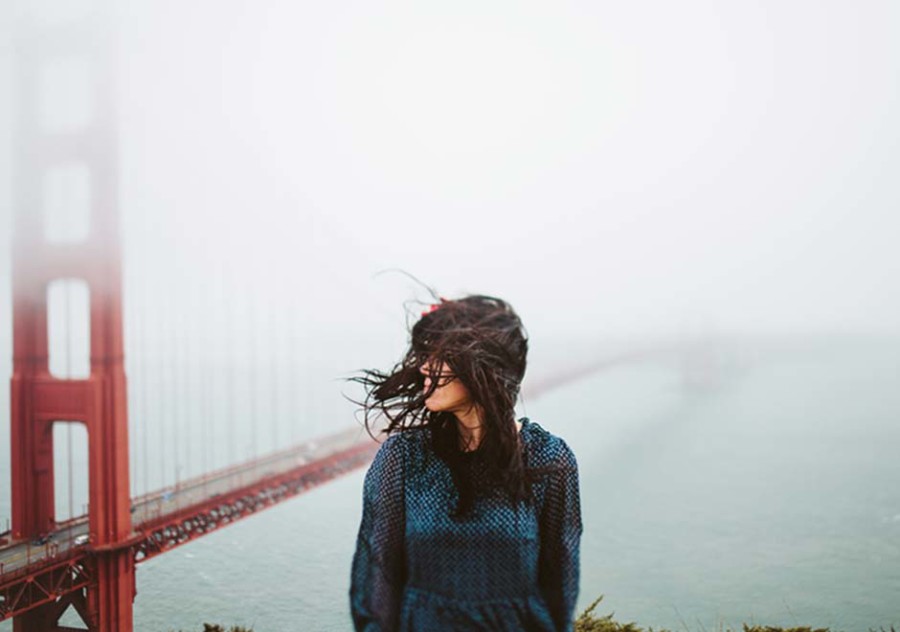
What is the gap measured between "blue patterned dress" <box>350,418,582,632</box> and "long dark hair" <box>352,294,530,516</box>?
0.7 inches

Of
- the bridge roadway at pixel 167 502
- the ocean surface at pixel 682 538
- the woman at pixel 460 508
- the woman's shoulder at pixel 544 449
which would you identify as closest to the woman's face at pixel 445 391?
the woman at pixel 460 508

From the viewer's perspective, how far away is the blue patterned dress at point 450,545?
988 mm

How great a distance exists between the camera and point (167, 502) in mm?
7160

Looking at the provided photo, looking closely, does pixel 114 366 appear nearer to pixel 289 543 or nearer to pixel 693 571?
pixel 289 543

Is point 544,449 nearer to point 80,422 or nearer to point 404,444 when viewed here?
point 404,444

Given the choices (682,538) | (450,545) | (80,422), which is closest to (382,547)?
(450,545)

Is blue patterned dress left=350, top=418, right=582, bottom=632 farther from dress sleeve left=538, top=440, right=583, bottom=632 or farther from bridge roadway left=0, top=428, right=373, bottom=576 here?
bridge roadway left=0, top=428, right=373, bottom=576

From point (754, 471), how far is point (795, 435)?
171 inches

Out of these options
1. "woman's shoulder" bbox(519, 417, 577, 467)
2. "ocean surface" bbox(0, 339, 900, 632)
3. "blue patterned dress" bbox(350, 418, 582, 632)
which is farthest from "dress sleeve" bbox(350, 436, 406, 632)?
"ocean surface" bbox(0, 339, 900, 632)

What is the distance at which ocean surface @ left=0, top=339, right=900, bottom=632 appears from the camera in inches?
263

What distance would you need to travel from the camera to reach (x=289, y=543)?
8578mm

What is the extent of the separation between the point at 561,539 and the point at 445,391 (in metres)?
0.27

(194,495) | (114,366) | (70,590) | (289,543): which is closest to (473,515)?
(70,590)

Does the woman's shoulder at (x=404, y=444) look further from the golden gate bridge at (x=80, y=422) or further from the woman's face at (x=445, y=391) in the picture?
the golden gate bridge at (x=80, y=422)
